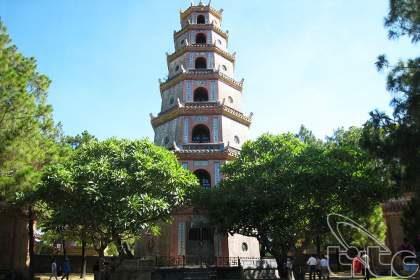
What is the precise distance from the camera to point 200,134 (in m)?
29.7

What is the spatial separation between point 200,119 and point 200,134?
1601 mm

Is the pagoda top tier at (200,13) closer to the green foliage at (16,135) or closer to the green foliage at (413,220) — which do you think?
the green foliage at (16,135)

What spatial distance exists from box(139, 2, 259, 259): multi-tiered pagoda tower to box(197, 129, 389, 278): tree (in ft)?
12.6

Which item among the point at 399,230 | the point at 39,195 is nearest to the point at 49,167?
the point at 39,195

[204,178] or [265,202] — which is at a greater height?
[204,178]

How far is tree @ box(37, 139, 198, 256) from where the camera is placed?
18.7 meters

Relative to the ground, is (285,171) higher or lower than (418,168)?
higher

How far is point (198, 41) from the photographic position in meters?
33.0

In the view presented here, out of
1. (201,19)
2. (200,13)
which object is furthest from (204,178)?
(200,13)

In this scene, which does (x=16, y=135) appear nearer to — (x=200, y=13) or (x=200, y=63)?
(x=200, y=63)

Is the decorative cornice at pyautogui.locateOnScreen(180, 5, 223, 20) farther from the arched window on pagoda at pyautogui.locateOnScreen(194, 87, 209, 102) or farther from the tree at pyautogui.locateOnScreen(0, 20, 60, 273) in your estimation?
the tree at pyautogui.locateOnScreen(0, 20, 60, 273)

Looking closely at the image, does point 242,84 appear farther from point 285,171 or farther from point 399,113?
point 399,113

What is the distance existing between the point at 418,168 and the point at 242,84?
1994 cm

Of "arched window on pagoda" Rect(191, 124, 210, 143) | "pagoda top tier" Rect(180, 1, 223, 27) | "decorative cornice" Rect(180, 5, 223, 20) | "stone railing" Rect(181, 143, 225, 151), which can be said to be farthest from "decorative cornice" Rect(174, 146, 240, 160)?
"decorative cornice" Rect(180, 5, 223, 20)
